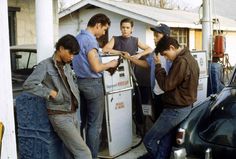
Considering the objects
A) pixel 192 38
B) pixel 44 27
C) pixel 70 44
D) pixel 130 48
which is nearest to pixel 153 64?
pixel 130 48

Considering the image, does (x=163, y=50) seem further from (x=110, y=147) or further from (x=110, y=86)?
(x=110, y=147)

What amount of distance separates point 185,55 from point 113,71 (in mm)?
1156

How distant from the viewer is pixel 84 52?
505cm

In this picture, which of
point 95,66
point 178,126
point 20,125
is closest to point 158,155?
point 178,126

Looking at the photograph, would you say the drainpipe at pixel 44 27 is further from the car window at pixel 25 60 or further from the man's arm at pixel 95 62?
the car window at pixel 25 60

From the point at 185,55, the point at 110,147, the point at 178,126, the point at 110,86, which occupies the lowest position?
the point at 110,147

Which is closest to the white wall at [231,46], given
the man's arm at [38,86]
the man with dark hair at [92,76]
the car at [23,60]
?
the car at [23,60]

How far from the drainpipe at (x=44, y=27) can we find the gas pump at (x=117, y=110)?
784mm

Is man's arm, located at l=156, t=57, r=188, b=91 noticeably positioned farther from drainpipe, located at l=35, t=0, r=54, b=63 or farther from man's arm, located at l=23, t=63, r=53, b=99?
drainpipe, located at l=35, t=0, r=54, b=63

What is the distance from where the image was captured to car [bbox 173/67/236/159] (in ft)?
13.8

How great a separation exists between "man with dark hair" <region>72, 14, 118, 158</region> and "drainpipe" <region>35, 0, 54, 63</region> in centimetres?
37

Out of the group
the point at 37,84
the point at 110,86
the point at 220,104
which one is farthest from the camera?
the point at 110,86

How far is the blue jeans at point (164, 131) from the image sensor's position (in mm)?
4867

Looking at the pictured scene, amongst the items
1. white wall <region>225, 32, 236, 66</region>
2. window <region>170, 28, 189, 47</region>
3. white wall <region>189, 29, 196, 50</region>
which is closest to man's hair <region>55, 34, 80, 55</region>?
window <region>170, 28, 189, 47</region>
